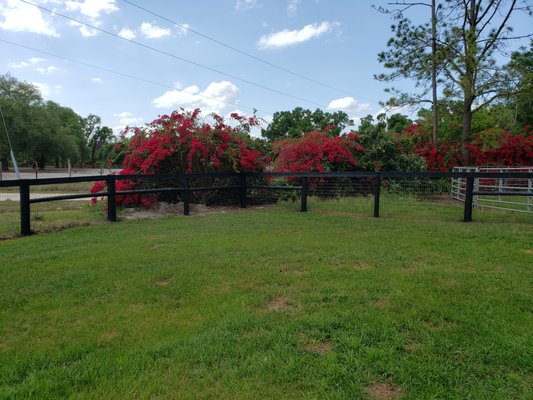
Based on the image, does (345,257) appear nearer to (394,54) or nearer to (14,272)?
(14,272)

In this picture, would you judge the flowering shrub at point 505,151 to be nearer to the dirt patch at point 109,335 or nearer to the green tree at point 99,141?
the dirt patch at point 109,335

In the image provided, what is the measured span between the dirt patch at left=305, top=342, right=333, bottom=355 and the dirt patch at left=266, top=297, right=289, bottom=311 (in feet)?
2.07

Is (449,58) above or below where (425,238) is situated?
above

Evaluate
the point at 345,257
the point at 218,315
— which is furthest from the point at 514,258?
the point at 218,315

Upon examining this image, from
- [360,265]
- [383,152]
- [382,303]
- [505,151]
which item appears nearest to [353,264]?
[360,265]

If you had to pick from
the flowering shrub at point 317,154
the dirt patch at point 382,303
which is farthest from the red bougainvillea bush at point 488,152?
the dirt patch at point 382,303

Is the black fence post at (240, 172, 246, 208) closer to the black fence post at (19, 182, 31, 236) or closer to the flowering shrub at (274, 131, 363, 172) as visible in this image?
the flowering shrub at (274, 131, 363, 172)

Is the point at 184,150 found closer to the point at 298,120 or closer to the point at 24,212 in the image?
the point at 24,212

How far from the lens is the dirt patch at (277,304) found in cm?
316

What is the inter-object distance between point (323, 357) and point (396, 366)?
0.42m

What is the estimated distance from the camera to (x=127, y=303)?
327 centimetres

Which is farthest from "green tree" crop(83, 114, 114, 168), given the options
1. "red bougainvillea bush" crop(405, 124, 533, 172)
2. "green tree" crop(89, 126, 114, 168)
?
"red bougainvillea bush" crop(405, 124, 533, 172)

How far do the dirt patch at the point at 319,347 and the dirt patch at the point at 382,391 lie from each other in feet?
1.31

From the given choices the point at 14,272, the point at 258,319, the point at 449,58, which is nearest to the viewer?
the point at 258,319
